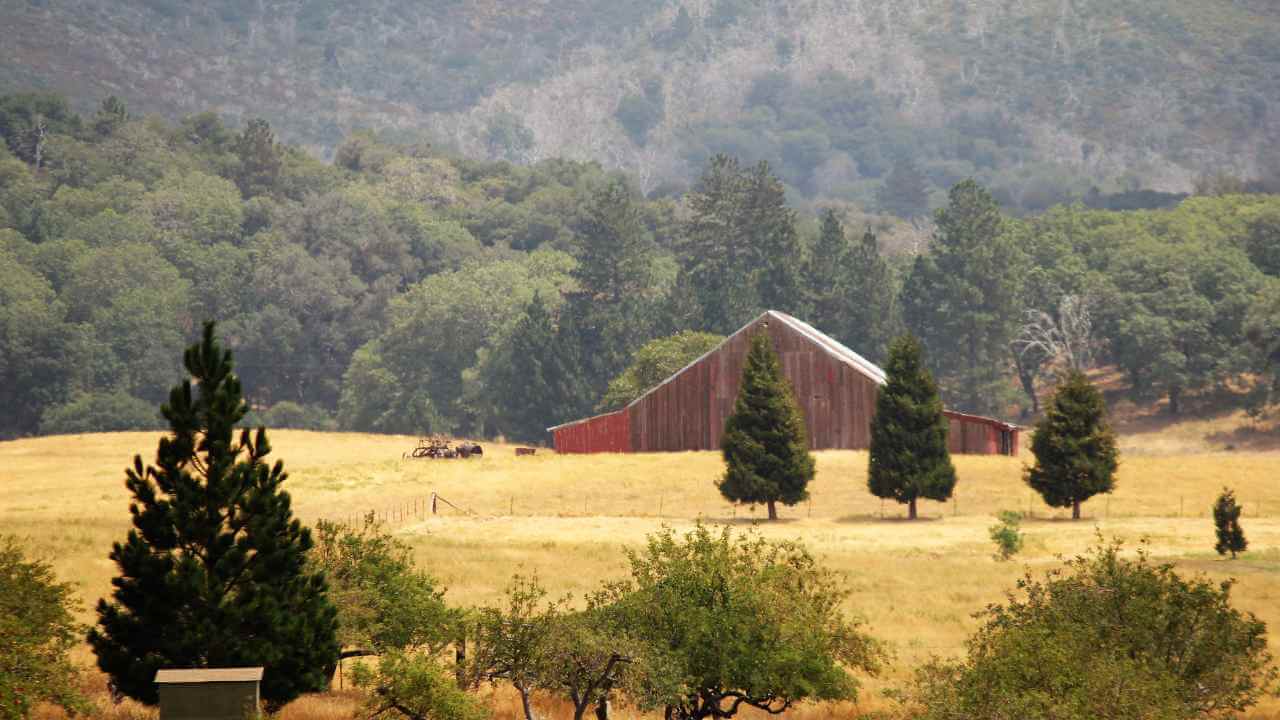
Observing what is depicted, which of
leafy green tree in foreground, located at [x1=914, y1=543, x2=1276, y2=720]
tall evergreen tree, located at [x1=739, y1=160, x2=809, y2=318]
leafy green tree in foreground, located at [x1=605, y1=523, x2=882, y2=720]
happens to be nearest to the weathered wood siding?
tall evergreen tree, located at [x1=739, y1=160, x2=809, y2=318]

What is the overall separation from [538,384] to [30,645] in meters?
111

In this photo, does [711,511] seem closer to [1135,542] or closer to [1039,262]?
[1135,542]

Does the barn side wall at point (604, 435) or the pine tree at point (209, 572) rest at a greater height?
the barn side wall at point (604, 435)

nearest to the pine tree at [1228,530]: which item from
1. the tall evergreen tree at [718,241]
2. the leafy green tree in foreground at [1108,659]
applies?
the leafy green tree in foreground at [1108,659]

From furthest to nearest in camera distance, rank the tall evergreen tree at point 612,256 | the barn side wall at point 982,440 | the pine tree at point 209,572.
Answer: the tall evergreen tree at point 612,256
the barn side wall at point 982,440
the pine tree at point 209,572

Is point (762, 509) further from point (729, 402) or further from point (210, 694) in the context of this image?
point (210, 694)

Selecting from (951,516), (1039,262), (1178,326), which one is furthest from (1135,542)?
(1039,262)

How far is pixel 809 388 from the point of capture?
98.6 metres

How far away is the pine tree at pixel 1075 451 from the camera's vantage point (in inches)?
2872

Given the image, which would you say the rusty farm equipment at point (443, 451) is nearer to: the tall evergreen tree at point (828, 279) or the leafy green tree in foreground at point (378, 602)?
the tall evergreen tree at point (828, 279)

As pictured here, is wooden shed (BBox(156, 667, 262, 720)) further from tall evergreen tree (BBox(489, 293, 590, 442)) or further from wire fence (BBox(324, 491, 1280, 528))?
tall evergreen tree (BBox(489, 293, 590, 442))

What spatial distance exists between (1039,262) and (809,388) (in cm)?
7025

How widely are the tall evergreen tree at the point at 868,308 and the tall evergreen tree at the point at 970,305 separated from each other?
3066 millimetres

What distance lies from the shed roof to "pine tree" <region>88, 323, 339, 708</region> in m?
2.74
